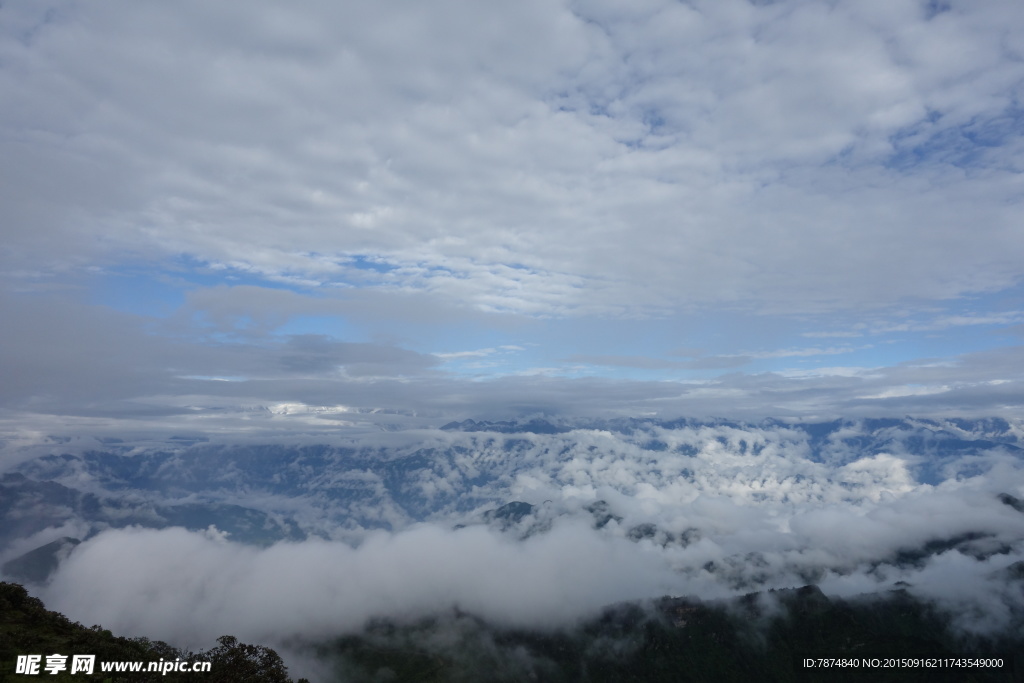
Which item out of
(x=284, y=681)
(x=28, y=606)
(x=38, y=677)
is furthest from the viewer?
(x=28, y=606)

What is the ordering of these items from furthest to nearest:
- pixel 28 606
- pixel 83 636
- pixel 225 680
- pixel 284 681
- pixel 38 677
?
pixel 28 606
pixel 83 636
pixel 284 681
pixel 225 680
pixel 38 677

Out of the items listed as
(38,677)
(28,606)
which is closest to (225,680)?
(38,677)

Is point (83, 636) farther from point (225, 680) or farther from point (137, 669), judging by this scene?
point (225, 680)

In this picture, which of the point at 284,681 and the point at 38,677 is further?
the point at 284,681

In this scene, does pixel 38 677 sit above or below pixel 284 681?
above

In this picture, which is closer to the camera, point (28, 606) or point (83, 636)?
point (83, 636)

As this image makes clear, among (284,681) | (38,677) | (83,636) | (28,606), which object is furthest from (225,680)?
(28,606)

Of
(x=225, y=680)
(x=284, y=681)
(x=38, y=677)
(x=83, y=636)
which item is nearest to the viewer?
(x=38, y=677)

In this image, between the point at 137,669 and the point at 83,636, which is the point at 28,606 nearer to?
the point at 83,636

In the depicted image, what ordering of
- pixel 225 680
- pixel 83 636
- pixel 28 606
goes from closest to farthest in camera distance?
pixel 225 680, pixel 83 636, pixel 28 606
